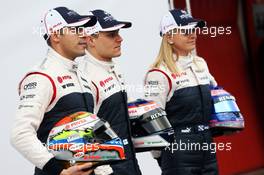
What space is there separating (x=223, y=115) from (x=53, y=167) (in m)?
1.62

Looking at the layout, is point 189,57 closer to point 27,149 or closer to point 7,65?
point 7,65

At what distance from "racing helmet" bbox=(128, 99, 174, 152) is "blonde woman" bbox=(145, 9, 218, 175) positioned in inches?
13.9

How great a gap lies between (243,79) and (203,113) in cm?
284

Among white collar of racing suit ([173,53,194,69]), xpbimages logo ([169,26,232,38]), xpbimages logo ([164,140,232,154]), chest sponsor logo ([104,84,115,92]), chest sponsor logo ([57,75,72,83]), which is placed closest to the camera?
chest sponsor logo ([57,75,72,83])

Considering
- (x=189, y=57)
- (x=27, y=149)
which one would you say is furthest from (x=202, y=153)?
(x=27, y=149)

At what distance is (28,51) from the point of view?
4363 mm

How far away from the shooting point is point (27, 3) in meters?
4.45

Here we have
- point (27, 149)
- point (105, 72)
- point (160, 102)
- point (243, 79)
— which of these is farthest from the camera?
point (243, 79)

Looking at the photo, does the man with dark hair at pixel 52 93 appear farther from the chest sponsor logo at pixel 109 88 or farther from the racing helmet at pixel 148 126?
the racing helmet at pixel 148 126

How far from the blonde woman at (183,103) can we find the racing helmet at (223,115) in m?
0.06

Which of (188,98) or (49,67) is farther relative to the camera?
(188,98)

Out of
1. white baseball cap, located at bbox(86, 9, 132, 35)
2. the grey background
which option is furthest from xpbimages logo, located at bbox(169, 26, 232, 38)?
white baseball cap, located at bbox(86, 9, 132, 35)

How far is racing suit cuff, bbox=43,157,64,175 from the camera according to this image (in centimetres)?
319

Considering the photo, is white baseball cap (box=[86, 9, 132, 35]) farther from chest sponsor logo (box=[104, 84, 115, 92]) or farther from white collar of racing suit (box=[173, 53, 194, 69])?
white collar of racing suit (box=[173, 53, 194, 69])
